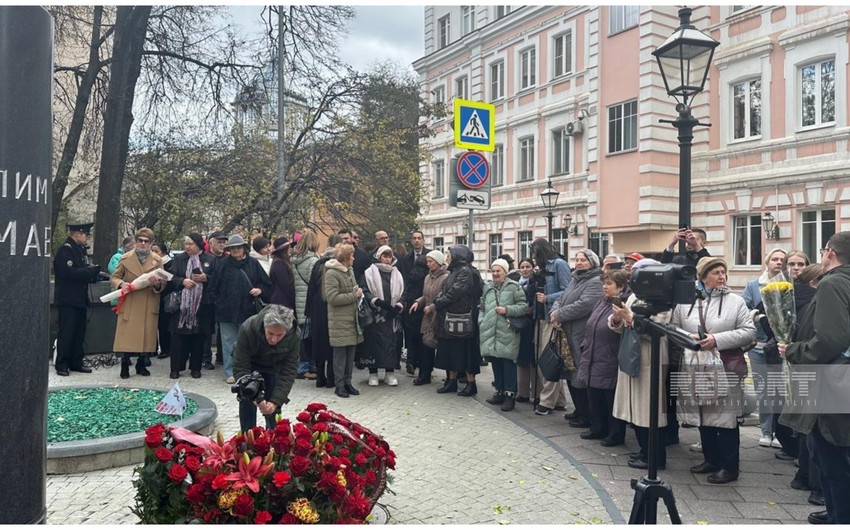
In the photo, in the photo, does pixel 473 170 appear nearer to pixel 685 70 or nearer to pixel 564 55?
pixel 685 70

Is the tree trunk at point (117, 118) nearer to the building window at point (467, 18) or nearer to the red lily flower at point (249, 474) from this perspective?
the red lily flower at point (249, 474)

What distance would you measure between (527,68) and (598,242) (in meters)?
9.82

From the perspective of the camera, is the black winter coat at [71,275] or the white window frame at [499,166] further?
the white window frame at [499,166]

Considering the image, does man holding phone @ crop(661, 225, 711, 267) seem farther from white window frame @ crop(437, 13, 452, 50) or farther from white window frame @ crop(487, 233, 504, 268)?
white window frame @ crop(437, 13, 452, 50)

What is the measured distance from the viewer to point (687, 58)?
7.09 metres

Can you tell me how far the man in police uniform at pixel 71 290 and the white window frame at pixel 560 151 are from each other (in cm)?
2350

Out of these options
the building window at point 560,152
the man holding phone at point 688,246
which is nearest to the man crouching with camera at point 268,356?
the man holding phone at point 688,246

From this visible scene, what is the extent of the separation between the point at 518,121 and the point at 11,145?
30.4 metres

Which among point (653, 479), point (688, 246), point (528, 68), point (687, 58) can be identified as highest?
point (528, 68)

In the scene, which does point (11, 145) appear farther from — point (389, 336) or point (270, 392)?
point (389, 336)

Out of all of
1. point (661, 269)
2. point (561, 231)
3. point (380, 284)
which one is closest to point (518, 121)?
point (561, 231)

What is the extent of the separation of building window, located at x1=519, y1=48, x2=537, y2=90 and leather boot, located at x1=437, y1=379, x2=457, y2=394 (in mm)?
25119

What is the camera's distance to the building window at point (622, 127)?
2558cm

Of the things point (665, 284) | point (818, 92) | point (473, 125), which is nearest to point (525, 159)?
point (818, 92)
